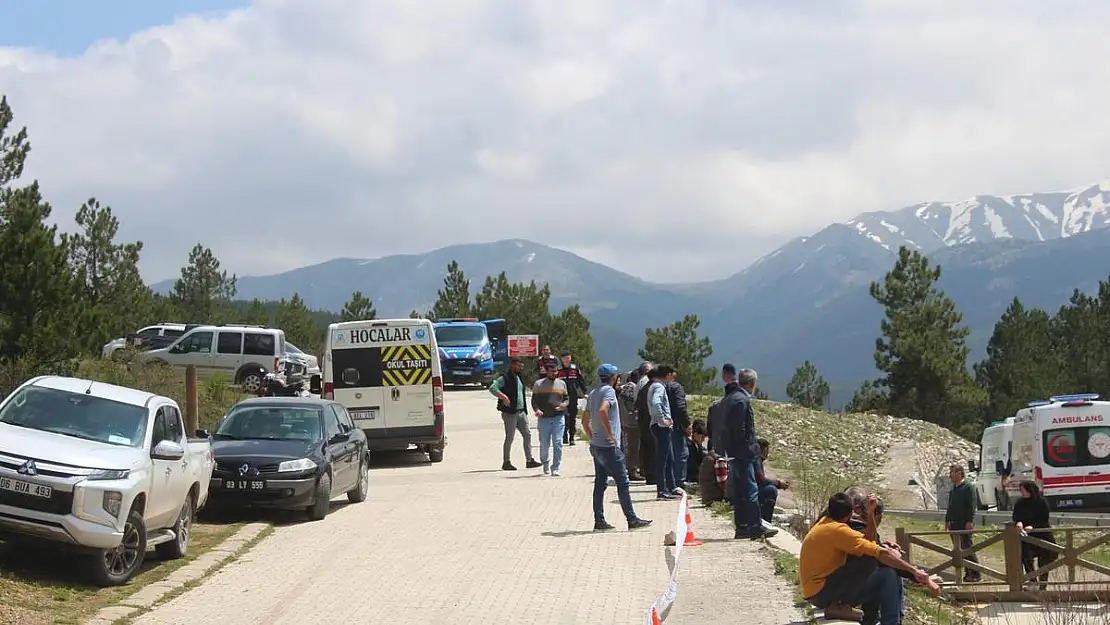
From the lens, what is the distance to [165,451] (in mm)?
11227

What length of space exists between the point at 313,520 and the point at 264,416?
186cm

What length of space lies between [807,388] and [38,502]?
264ft

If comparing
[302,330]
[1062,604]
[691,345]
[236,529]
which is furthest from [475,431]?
[302,330]

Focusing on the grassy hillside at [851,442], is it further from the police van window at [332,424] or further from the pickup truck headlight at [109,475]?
the pickup truck headlight at [109,475]

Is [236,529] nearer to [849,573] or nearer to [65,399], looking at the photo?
[65,399]

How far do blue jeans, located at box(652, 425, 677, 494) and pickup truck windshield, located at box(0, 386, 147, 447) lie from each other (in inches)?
277

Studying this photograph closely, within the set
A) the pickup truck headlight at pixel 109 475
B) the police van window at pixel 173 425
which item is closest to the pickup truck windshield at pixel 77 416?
the police van window at pixel 173 425

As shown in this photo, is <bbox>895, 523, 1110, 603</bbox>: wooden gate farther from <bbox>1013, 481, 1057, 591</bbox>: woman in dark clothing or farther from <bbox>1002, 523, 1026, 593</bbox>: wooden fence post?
<bbox>1013, 481, 1057, 591</bbox>: woman in dark clothing

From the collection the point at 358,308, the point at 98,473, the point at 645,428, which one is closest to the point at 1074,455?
the point at 645,428

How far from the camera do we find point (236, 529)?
48.4ft

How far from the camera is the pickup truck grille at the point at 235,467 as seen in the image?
1520 centimetres

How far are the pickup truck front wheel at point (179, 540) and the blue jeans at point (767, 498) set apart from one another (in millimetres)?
6300

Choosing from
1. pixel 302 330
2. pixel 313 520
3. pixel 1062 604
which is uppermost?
pixel 302 330

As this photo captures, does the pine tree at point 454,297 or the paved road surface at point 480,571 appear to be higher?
the pine tree at point 454,297
